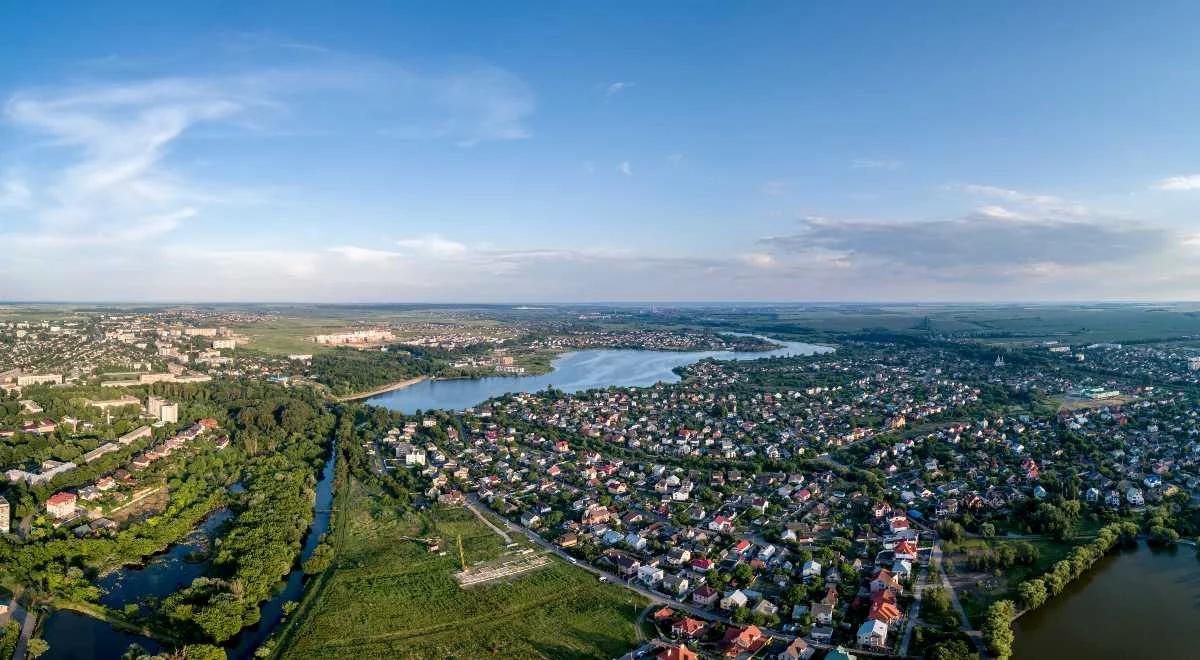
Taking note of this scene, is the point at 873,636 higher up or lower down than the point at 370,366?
lower down

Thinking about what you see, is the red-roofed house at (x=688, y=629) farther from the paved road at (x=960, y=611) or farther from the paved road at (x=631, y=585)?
the paved road at (x=960, y=611)

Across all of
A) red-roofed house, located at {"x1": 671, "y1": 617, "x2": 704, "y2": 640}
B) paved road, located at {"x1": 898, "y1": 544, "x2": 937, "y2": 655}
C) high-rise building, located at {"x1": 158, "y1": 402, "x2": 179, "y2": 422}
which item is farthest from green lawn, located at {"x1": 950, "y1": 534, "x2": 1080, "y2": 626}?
high-rise building, located at {"x1": 158, "y1": 402, "x2": 179, "y2": 422}

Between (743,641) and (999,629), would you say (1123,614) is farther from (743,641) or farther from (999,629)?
(743,641)

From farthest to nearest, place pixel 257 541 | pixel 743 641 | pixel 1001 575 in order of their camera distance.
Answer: pixel 257 541, pixel 1001 575, pixel 743 641

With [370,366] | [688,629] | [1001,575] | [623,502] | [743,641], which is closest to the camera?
[743,641]

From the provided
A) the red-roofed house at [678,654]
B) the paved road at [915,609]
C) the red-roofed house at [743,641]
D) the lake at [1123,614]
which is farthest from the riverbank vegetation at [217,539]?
the lake at [1123,614]

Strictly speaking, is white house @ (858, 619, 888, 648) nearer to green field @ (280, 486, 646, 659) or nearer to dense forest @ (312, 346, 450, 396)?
green field @ (280, 486, 646, 659)

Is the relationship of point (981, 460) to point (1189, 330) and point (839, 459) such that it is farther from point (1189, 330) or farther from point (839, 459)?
point (1189, 330)

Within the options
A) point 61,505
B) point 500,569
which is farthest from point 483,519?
point 61,505
